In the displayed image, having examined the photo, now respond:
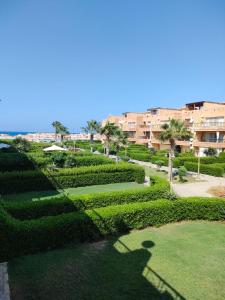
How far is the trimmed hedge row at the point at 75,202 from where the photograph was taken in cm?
1445

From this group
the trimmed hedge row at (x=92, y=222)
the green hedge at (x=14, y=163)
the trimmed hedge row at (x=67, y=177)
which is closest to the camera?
the trimmed hedge row at (x=92, y=222)

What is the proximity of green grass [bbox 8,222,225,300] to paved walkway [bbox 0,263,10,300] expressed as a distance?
23 cm

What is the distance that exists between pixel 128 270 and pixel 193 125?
135 ft

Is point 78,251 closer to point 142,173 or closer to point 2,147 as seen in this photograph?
point 142,173

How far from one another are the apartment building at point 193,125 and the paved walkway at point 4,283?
27.3 m

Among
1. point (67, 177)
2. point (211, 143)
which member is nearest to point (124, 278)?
point (67, 177)

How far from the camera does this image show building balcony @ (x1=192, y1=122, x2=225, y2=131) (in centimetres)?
4173

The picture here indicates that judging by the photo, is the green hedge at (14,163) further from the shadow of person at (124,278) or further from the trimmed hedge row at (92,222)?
the shadow of person at (124,278)

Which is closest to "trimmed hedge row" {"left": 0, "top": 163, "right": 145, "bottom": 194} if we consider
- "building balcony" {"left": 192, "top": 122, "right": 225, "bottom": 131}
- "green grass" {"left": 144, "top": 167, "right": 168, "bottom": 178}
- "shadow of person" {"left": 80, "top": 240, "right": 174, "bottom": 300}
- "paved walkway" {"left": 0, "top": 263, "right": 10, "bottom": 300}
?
"green grass" {"left": 144, "top": 167, "right": 168, "bottom": 178}

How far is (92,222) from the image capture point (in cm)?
1310

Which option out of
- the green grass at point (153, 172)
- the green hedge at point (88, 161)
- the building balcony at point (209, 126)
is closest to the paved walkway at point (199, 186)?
the green grass at point (153, 172)

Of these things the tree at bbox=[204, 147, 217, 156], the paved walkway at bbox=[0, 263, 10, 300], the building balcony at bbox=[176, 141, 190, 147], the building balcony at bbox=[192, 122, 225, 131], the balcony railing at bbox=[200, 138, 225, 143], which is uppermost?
the building balcony at bbox=[192, 122, 225, 131]

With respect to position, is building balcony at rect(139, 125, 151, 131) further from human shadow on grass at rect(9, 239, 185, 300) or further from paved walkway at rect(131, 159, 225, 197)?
human shadow on grass at rect(9, 239, 185, 300)

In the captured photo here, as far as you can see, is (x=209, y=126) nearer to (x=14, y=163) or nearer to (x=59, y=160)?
(x=59, y=160)
